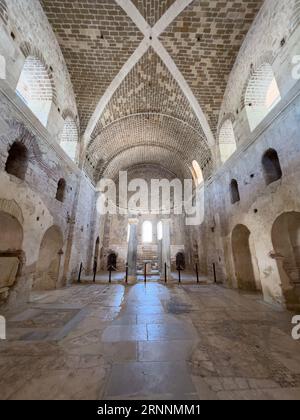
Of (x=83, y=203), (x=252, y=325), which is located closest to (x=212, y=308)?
(x=252, y=325)

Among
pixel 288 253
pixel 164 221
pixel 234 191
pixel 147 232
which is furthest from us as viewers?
pixel 147 232

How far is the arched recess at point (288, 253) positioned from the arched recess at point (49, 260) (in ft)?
25.7

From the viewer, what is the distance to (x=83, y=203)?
9211mm

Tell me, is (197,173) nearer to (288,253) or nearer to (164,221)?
(164,221)

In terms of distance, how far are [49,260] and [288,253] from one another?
8.56 metres

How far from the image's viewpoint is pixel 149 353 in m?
2.48

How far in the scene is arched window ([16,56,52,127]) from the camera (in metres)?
6.04

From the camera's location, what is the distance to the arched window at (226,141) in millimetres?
8305

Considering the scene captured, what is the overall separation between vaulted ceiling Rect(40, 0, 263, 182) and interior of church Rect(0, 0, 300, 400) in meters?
0.05

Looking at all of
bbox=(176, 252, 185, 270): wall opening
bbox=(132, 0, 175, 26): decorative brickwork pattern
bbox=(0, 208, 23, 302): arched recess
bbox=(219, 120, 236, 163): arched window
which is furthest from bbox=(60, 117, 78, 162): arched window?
bbox=(176, 252, 185, 270): wall opening

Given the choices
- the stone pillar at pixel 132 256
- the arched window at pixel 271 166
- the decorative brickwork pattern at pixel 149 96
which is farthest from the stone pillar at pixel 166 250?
the decorative brickwork pattern at pixel 149 96

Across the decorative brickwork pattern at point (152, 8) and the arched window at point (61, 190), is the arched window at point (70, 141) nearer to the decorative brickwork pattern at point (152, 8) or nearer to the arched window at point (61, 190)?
the arched window at point (61, 190)

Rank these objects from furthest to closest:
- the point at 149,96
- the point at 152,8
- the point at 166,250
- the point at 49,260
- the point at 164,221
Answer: the point at 164,221 < the point at 166,250 < the point at 149,96 < the point at 49,260 < the point at 152,8

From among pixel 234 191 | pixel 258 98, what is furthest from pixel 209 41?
pixel 234 191
